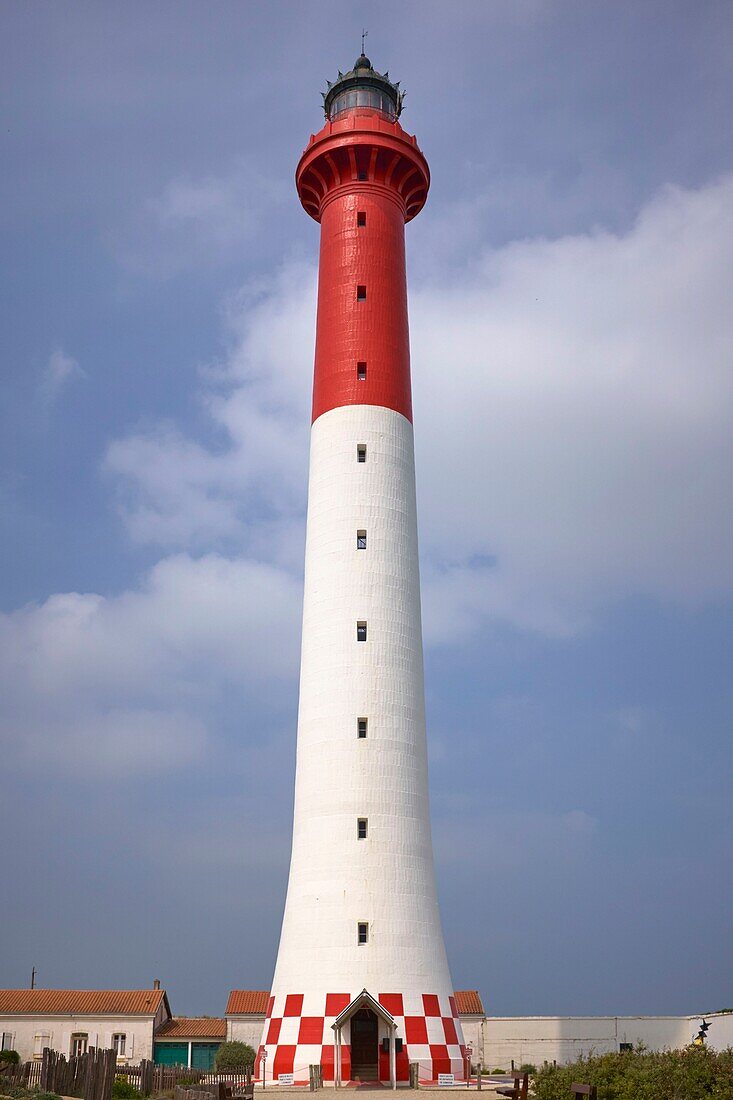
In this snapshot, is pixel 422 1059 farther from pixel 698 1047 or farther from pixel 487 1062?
pixel 487 1062

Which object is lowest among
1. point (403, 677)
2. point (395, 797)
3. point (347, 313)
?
point (395, 797)

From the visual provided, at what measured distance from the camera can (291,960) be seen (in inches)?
1222

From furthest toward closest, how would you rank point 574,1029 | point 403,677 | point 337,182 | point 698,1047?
point 574,1029
point 337,182
point 403,677
point 698,1047

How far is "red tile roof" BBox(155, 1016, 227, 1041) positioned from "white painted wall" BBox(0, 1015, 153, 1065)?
117cm

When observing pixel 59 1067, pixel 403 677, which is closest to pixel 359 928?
pixel 403 677

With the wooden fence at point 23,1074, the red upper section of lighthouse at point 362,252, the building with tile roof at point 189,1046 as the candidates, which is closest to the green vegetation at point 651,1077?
the wooden fence at point 23,1074

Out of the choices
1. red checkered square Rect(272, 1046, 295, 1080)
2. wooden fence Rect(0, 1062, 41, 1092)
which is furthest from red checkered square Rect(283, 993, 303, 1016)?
wooden fence Rect(0, 1062, 41, 1092)

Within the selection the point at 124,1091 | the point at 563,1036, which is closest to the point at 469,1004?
the point at 563,1036

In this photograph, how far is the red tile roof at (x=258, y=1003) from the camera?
53.7m

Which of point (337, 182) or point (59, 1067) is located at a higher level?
point (337, 182)

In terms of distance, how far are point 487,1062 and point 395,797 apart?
81.2 ft

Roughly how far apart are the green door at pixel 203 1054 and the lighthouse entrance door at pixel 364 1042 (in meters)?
27.1

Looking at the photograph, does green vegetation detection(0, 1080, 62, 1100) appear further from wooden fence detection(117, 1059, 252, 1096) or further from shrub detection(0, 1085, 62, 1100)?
wooden fence detection(117, 1059, 252, 1096)

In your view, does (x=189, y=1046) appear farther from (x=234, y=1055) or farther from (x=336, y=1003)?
(x=336, y=1003)
